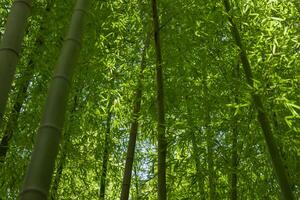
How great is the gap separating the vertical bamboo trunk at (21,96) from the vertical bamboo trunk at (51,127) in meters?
1.47

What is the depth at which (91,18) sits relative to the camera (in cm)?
404

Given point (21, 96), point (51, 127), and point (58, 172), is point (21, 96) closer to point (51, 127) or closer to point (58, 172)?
point (58, 172)

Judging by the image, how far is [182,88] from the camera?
4430 mm

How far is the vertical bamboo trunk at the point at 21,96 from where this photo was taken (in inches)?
138

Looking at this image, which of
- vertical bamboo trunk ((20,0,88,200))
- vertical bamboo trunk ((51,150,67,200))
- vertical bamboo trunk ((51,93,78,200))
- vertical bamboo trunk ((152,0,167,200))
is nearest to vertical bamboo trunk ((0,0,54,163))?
vertical bamboo trunk ((51,93,78,200))

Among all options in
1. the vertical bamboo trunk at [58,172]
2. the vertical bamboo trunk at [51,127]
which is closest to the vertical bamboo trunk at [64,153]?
the vertical bamboo trunk at [58,172]

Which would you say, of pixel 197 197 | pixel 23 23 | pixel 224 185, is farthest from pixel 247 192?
pixel 23 23

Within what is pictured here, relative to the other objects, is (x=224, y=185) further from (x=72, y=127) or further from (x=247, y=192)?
(x=72, y=127)

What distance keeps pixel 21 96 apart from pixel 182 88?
1.69 meters

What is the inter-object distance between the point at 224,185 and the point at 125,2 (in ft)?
7.81

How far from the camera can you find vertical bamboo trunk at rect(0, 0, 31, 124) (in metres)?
1.94

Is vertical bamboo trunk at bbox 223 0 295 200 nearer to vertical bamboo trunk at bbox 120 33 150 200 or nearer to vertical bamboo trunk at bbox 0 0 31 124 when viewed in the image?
vertical bamboo trunk at bbox 120 33 150 200

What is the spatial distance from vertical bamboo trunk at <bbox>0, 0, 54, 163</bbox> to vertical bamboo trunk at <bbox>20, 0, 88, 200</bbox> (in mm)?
1474

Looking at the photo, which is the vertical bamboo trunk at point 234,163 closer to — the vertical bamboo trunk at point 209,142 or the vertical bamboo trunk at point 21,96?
the vertical bamboo trunk at point 209,142
